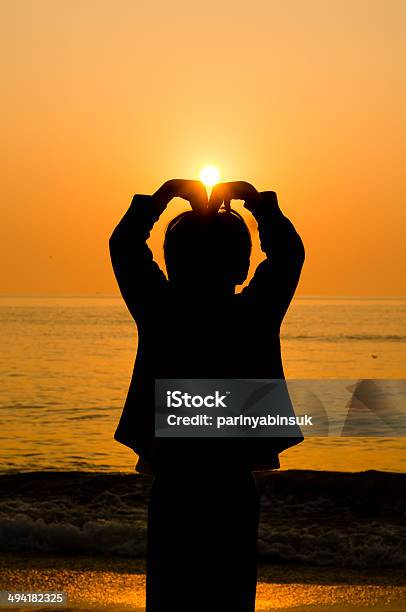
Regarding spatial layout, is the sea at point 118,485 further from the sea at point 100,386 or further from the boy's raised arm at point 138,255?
the boy's raised arm at point 138,255

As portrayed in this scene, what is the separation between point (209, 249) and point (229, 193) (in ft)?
0.69

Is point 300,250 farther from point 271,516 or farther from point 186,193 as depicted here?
point 271,516

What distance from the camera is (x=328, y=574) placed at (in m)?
9.95

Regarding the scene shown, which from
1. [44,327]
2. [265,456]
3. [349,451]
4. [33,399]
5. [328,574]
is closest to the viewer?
[265,456]

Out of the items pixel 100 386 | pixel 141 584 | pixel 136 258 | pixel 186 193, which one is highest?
pixel 186 193

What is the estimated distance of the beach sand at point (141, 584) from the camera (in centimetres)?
806

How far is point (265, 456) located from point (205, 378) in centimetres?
34

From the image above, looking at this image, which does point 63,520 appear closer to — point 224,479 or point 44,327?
point 224,479

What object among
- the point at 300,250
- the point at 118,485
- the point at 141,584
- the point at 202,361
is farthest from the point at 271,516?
the point at 300,250

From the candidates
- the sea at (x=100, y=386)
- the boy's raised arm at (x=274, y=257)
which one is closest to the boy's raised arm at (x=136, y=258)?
the boy's raised arm at (x=274, y=257)

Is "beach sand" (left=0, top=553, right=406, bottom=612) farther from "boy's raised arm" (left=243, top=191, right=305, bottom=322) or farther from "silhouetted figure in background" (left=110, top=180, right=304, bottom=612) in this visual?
"boy's raised arm" (left=243, top=191, right=305, bottom=322)

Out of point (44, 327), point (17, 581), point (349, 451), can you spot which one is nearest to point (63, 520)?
point (17, 581)

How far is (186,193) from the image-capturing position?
11.2 feet

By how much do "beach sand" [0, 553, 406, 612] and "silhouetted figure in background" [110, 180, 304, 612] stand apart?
4.27 meters
